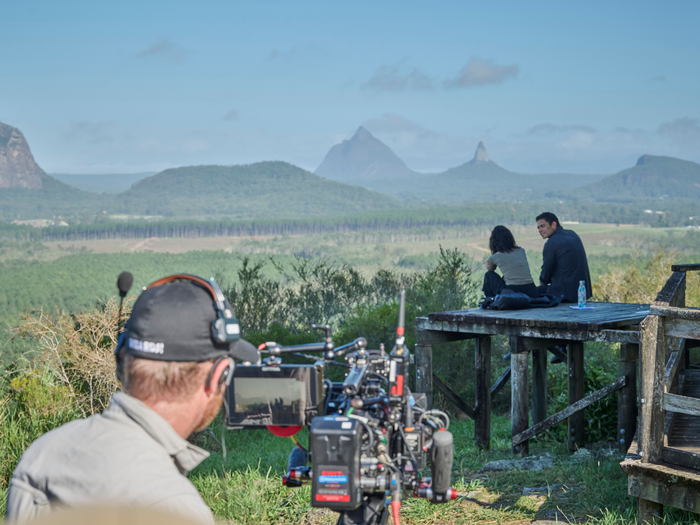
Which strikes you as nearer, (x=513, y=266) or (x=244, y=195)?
(x=513, y=266)

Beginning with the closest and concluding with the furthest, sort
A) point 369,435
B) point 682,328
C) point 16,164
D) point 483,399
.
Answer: point 369,435, point 682,328, point 483,399, point 16,164

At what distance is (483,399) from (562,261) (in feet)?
6.62

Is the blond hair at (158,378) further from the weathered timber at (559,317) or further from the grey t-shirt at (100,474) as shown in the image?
the weathered timber at (559,317)

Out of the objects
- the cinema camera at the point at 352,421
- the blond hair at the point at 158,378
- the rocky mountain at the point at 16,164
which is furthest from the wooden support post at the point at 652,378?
the rocky mountain at the point at 16,164

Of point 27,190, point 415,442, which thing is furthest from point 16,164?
point 415,442

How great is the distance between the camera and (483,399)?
870cm

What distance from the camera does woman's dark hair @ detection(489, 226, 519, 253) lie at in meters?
8.80

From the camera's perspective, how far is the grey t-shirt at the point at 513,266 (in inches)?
343

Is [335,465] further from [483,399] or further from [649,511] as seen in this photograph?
[483,399]

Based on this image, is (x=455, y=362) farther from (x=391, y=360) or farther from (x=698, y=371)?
(x=391, y=360)

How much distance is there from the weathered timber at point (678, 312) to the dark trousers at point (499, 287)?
3.72 meters

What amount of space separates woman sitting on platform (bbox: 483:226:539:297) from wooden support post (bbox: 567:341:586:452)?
2.82ft

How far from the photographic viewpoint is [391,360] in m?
3.17

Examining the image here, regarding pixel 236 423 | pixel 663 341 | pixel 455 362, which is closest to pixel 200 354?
pixel 236 423
